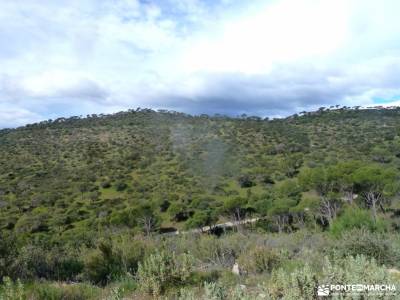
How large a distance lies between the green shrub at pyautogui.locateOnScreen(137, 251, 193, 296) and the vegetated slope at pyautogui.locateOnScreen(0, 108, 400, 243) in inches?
1103

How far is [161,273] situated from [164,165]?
5836 centimetres

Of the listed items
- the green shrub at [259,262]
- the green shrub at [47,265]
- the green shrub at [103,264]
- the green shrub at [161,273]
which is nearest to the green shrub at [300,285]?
the green shrub at [161,273]

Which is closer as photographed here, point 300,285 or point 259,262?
point 300,285

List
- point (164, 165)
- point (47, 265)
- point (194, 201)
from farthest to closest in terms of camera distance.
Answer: point (164, 165) → point (194, 201) → point (47, 265)

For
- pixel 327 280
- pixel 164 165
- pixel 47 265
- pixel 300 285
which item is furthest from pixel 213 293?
pixel 164 165

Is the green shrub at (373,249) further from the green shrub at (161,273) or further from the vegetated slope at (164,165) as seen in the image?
the vegetated slope at (164,165)

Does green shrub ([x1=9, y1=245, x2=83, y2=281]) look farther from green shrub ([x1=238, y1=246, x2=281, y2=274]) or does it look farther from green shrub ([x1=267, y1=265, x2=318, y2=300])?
green shrub ([x1=267, y1=265, x2=318, y2=300])

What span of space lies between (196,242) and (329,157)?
1832 inches

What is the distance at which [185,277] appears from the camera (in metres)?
8.89

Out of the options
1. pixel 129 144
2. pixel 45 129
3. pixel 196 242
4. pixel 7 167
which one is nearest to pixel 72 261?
pixel 196 242

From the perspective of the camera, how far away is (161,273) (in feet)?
27.9

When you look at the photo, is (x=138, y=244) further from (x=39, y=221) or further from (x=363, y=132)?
(x=363, y=132)

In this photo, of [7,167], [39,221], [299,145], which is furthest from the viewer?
[299,145]

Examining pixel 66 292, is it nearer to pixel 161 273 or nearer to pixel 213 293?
pixel 161 273
